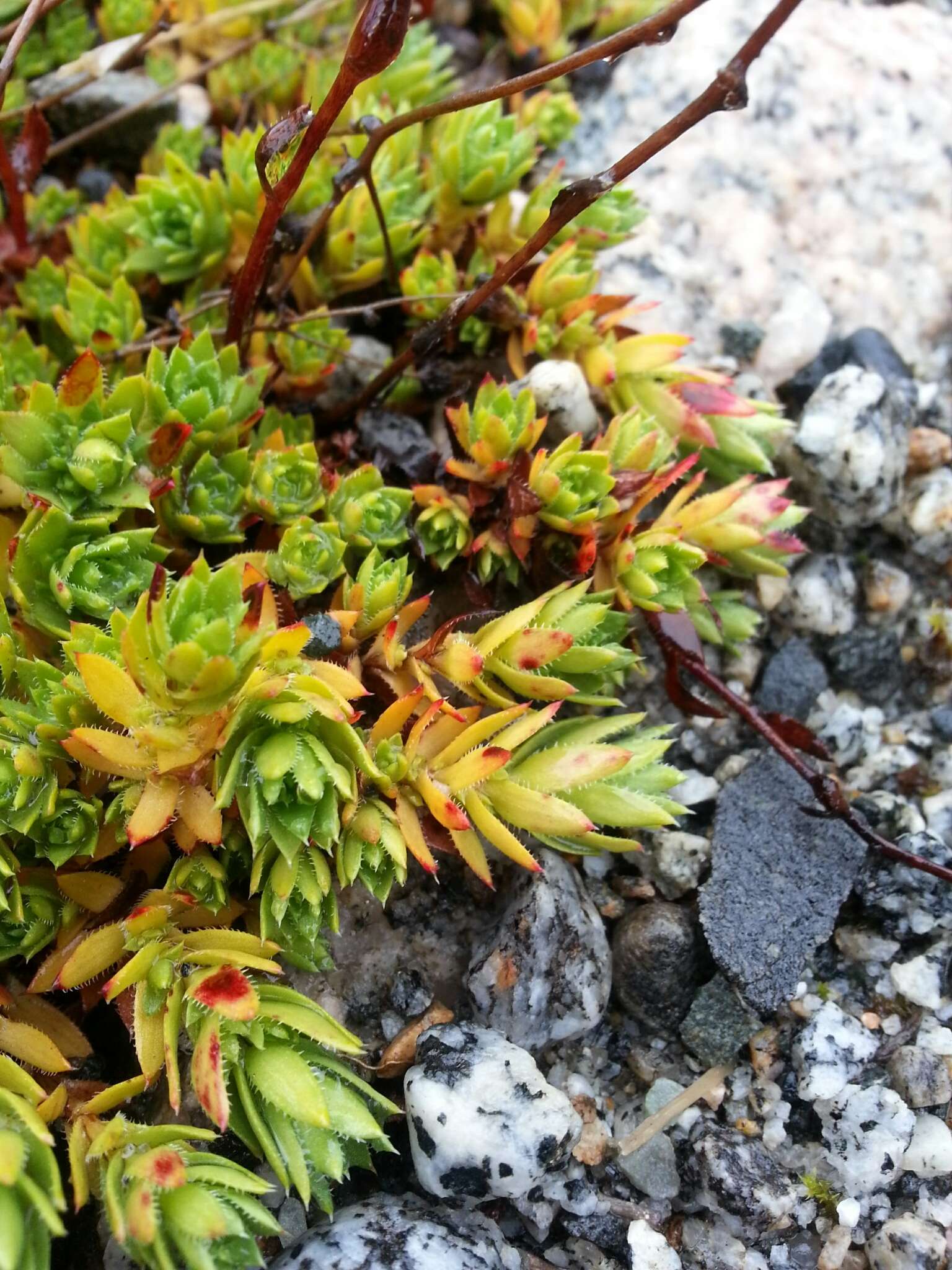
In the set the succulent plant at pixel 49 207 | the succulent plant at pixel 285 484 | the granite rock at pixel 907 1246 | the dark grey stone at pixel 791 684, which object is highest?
the succulent plant at pixel 49 207

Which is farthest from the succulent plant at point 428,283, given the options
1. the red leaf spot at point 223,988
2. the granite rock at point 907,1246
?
the granite rock at point 907,1246

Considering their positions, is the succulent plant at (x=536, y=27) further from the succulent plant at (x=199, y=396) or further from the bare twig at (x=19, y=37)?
the succulent plant at (x=199, y=396)

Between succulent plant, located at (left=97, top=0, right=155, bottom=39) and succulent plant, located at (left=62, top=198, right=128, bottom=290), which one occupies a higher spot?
succulent plant, located at (left=97, top=0, right=155, bottom=39)

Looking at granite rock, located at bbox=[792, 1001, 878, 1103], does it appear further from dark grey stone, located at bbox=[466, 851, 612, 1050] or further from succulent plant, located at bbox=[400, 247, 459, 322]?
succulent plant, located at bbox=[400, 247, 459, 322]

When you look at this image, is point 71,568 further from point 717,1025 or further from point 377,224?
point 717,1025

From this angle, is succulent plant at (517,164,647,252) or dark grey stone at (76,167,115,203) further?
dark grey stone at (76,167,115,203)

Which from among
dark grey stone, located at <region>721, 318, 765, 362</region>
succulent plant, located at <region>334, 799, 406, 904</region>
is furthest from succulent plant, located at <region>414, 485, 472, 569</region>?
dark grey stone, located at <region>721, 318, 765, 362</region>

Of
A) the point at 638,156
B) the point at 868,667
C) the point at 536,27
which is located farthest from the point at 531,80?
the point at 536,27
